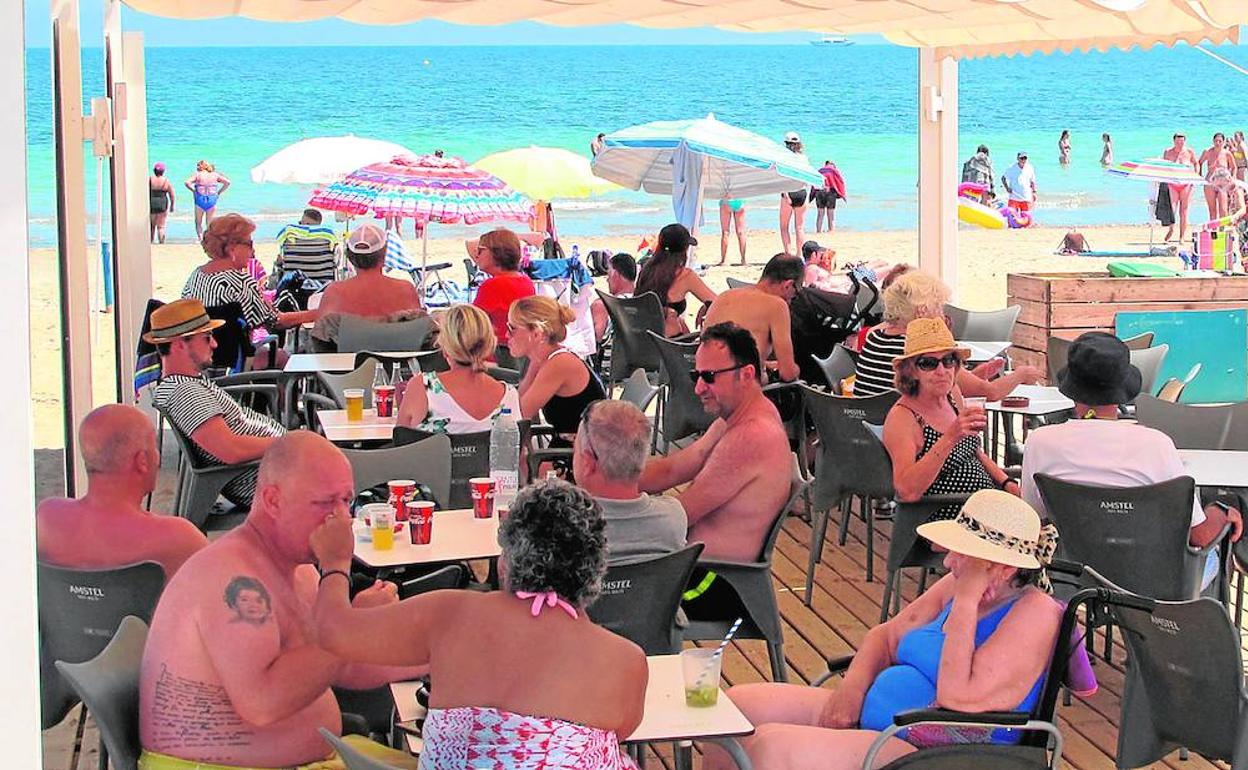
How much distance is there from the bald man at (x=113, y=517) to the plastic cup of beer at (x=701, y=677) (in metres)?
1.34

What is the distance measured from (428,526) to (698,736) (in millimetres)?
1510

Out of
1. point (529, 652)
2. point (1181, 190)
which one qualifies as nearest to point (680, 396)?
point (529, 652)

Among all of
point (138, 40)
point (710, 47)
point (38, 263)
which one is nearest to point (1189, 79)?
point (710, 47)

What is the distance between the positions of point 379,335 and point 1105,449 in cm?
441

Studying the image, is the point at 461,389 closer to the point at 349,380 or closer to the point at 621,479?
the point at 349,380

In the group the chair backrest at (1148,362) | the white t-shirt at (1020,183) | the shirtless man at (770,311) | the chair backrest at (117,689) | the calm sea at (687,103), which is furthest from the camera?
the calm sea at (687,103)

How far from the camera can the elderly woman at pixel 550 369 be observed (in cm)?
637

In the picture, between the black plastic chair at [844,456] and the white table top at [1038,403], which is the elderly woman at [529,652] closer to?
the black plastic chair at [844,456]

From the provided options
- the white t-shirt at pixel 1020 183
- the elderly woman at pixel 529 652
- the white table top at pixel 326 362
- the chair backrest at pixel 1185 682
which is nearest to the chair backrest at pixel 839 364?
the white table top at pixel 326 362

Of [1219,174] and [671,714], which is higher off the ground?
[1219,174]

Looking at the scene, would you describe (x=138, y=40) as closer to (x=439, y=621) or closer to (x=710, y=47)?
(x=439, y=621)

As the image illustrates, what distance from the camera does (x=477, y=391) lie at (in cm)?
604

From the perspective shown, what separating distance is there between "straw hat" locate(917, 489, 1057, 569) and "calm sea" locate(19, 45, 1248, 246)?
37023 mm

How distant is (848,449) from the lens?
241 inches
